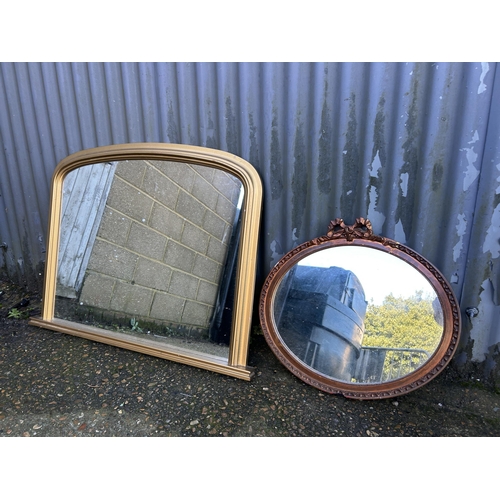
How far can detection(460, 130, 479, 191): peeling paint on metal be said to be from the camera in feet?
4.00

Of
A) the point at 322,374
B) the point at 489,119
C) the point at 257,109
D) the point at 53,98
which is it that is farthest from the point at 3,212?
the point at 489,119

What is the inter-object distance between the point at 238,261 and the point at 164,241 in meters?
0.41

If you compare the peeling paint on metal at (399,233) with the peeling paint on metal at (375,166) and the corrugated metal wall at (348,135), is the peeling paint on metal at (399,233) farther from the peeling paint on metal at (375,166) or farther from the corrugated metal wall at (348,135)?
the peeling paint on metal at (375,166)

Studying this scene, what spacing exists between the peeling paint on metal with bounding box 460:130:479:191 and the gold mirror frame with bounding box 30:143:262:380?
2.81 feet

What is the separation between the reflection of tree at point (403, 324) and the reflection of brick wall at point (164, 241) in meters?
0.72

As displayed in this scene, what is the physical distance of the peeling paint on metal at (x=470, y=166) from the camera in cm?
122

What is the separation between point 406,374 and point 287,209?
2.93ft

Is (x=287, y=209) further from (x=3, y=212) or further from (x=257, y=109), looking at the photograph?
(x=3, y=212)

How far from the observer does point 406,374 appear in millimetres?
1269

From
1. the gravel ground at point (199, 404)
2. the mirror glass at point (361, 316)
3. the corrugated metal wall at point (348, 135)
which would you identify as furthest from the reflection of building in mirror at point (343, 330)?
the corrugated metal wall at point (348, 135)

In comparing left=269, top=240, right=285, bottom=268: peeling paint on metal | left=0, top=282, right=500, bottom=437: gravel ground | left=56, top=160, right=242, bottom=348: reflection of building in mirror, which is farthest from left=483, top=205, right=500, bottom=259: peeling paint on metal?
left=56, top=160, right=242, bottom=348: reflection of building in mirror

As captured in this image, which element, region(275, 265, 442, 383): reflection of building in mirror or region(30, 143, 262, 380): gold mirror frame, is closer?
region(275, 265, 442, 383): reflection of building in mirror

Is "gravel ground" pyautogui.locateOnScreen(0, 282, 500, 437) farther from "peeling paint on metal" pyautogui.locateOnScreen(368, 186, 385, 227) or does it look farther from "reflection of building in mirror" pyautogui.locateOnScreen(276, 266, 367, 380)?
"peeling paint on metal" pyautogui.locateOnScreen(368, 186, 385, 227)

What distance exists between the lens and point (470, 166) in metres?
1.24
